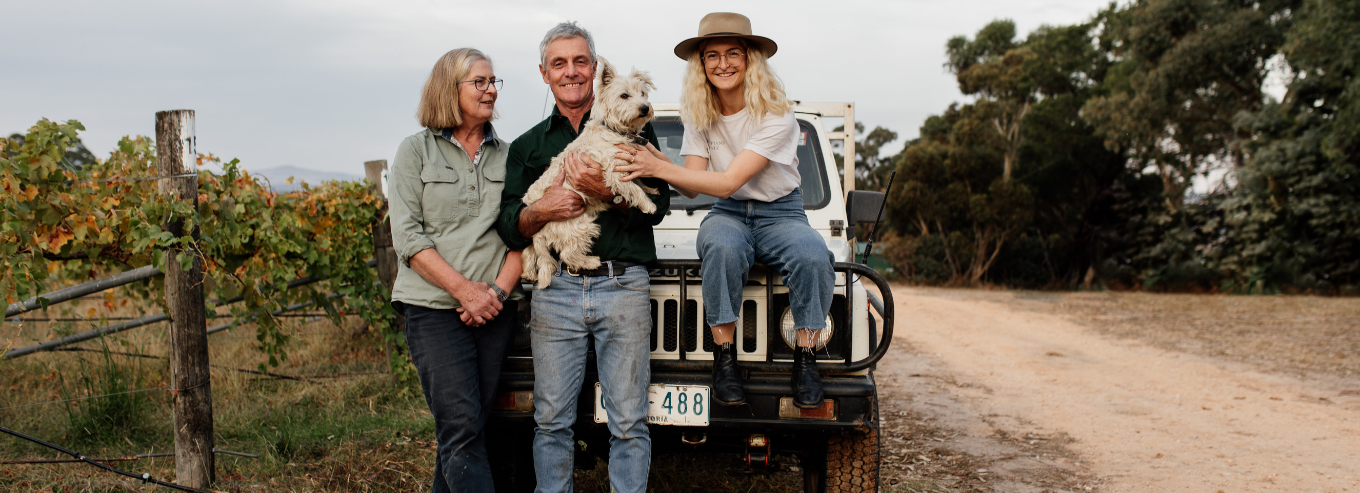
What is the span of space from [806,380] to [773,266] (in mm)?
475

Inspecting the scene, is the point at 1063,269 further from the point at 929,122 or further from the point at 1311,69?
the point at 1311,69

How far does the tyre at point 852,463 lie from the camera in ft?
11.2

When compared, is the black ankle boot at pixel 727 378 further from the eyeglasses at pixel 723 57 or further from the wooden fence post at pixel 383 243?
the wooden fence post at pixel 383 243

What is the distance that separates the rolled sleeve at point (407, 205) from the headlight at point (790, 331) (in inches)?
56.9

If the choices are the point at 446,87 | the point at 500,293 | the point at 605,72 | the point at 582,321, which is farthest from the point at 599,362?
the point at 446,87

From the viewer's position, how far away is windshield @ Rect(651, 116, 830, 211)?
4387mm

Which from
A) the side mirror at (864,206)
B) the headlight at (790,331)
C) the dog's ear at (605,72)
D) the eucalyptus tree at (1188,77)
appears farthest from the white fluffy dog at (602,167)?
the eucalyptus tree at (1188,77)

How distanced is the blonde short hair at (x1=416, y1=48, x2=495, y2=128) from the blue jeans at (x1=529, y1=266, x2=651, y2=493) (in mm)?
728

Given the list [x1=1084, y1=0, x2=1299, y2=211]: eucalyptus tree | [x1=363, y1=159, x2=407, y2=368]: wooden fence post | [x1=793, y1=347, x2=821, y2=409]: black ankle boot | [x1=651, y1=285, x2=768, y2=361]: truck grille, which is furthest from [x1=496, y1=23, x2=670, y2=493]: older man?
[x1=1084, y1=0, x2=1299, y2=211]: eucalyptus tree

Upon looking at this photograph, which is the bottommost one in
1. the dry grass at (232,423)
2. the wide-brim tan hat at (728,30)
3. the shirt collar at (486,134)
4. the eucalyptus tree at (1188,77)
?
the dry grass at (232,423)

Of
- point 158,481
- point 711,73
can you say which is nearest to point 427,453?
point 158,481

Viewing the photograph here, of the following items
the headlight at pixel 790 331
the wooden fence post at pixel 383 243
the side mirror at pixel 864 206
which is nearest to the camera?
the headlight at pixel 790 331

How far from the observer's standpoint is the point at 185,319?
374 cm

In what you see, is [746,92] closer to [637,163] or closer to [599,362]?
[637,163]
